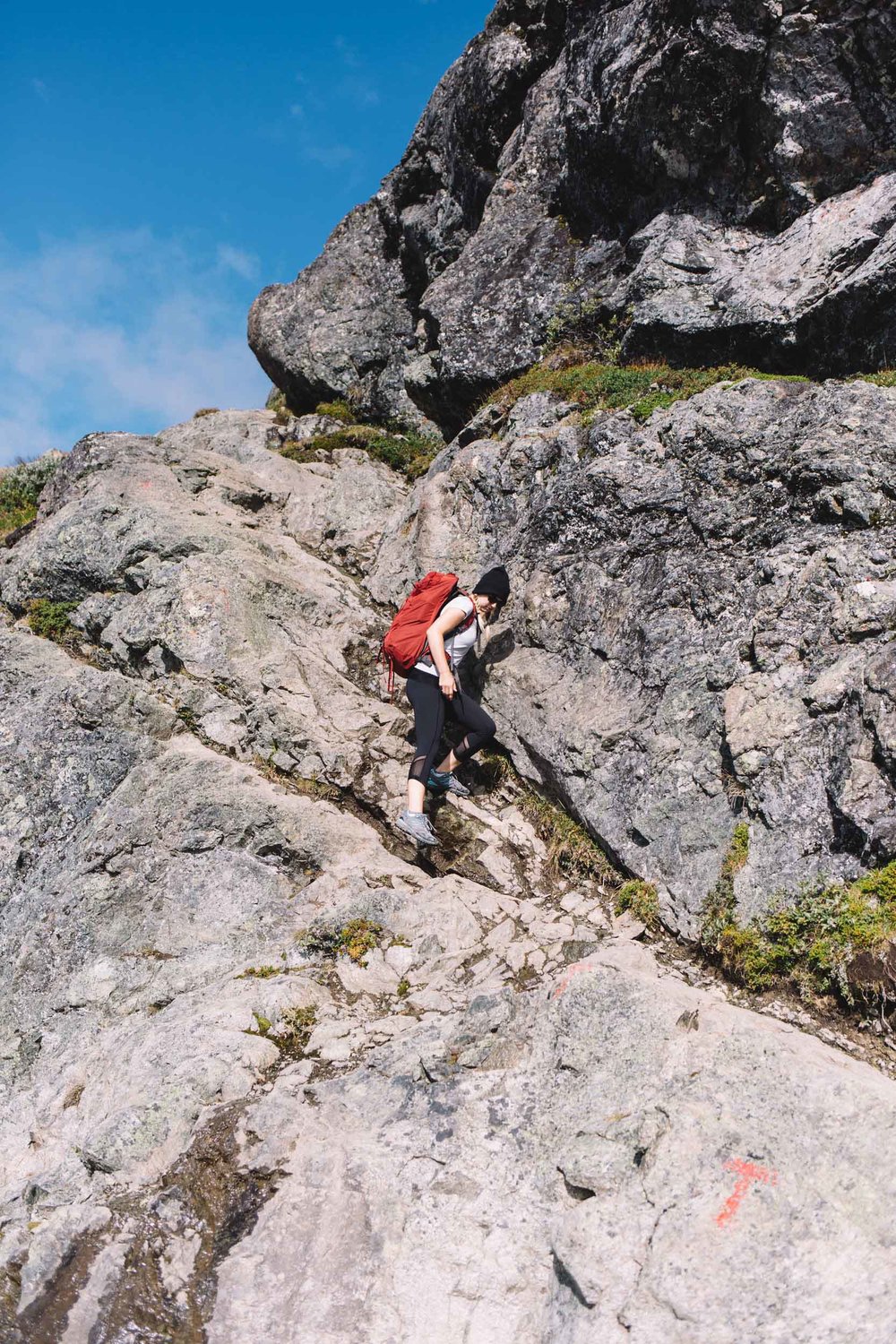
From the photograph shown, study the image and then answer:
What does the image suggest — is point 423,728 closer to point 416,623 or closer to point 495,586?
point 416,623

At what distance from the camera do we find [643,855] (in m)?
10.1

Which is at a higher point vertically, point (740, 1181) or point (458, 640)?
point (458, 640)

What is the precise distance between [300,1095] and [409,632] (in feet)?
19.3

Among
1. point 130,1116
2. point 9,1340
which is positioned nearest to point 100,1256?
point 9,1340

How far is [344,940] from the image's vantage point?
32.1 ft

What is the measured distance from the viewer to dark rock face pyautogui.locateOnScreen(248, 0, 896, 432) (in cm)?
1609

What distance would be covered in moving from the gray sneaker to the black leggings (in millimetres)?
460

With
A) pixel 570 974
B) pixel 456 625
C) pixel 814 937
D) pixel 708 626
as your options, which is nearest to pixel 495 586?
pixel 456 625

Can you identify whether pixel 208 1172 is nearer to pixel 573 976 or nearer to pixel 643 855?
pixel 573 976

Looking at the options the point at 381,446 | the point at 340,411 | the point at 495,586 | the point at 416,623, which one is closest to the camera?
the point at 416,623

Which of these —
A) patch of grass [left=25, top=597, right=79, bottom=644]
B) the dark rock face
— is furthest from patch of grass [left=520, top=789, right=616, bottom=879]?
the dark rock face

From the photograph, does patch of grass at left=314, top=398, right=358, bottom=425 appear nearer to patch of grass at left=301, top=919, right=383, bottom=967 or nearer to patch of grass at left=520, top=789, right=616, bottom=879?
patch of grass at left=520, top=789, right=616, bottom=879

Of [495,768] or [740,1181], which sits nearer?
[740,1181]

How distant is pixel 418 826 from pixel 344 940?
5.70ft
